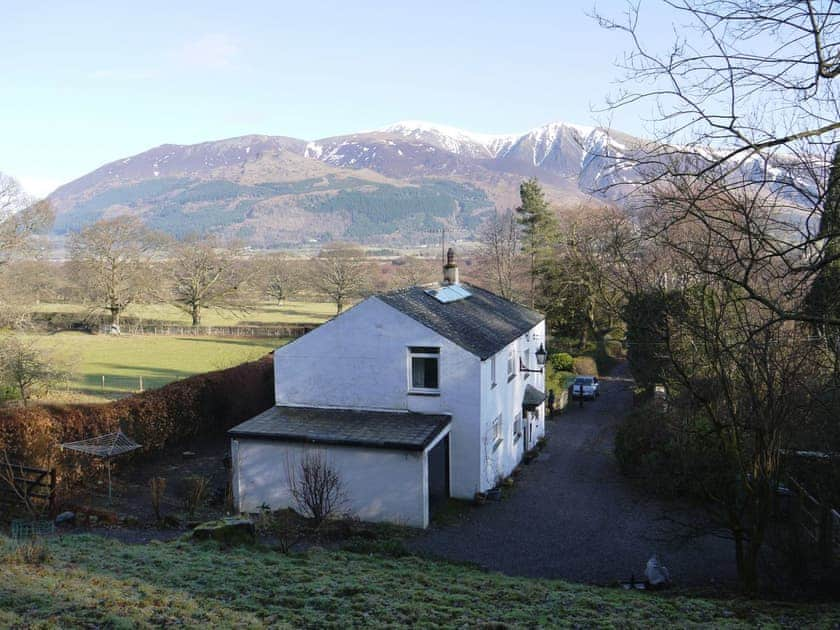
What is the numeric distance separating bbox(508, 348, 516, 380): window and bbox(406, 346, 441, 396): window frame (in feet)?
14.8

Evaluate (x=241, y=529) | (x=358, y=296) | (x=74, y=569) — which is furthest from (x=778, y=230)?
(x=358, y=296)

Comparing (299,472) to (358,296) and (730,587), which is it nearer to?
(730,587)

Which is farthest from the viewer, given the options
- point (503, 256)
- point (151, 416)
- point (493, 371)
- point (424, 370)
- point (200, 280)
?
point (200, 280)

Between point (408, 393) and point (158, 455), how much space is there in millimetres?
11447

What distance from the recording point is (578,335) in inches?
2126

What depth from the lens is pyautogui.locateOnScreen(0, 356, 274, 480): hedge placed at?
21297 millimetres

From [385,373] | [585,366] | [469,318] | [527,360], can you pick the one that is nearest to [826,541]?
[385,373]

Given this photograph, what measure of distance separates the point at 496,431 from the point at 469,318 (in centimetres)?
433

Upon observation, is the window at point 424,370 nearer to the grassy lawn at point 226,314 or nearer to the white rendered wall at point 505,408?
the white rendered wall at point 505,408

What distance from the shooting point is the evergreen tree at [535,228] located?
5522 cm

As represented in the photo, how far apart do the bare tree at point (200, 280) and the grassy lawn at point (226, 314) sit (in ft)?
5.64

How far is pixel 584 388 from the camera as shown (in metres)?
39.4

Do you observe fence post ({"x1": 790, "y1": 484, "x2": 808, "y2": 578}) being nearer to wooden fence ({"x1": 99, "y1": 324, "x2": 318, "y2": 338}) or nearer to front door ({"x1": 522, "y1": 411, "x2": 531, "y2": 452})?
front door ({"x1": 522, "y1": 411, "x2": 531, "y2": 452})

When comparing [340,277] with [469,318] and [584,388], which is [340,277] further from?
[469,318]
